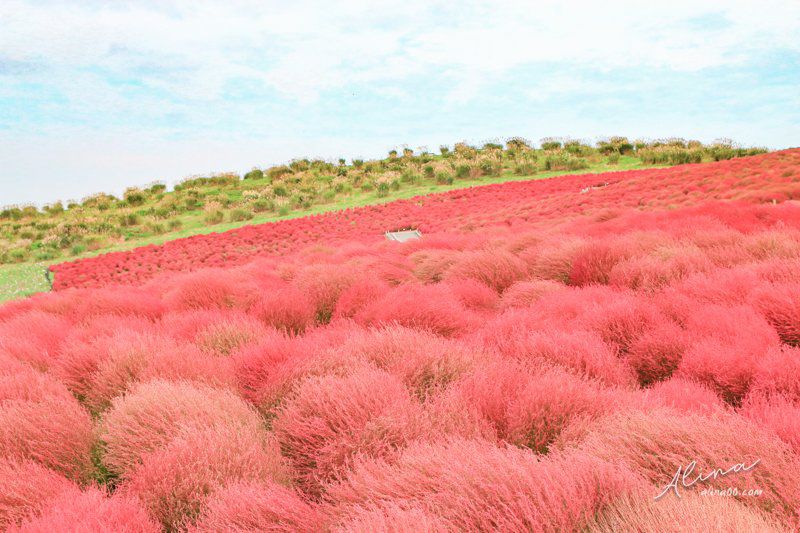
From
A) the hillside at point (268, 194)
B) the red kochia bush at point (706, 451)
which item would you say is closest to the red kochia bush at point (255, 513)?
the red kochia bush at point (706, 451)

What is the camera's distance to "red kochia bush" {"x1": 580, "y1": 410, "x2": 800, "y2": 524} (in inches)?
61.1

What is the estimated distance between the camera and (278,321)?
4.11 m

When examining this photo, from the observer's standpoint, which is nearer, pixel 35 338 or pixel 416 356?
pixel 416 356

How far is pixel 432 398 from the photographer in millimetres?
2422

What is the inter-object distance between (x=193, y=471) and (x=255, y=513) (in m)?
0.38

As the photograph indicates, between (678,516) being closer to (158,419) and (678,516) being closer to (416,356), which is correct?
(416,356)

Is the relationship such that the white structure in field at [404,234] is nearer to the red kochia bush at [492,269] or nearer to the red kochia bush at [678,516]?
the red kochia bush at [492,269]

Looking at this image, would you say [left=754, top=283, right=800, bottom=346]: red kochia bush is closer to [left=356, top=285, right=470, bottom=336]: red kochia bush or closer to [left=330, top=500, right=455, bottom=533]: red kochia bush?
[left=356, top=285, right=470, bottom=336]: red kochia bush

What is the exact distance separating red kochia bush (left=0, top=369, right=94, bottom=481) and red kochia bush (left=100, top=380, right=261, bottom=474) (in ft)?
0.35

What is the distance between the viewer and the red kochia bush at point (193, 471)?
188 cm

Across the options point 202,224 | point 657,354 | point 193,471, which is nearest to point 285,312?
point 193,471

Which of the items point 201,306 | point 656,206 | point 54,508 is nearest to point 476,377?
point 54,508

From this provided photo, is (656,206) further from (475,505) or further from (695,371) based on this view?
(475,505)

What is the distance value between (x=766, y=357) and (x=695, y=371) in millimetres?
323
